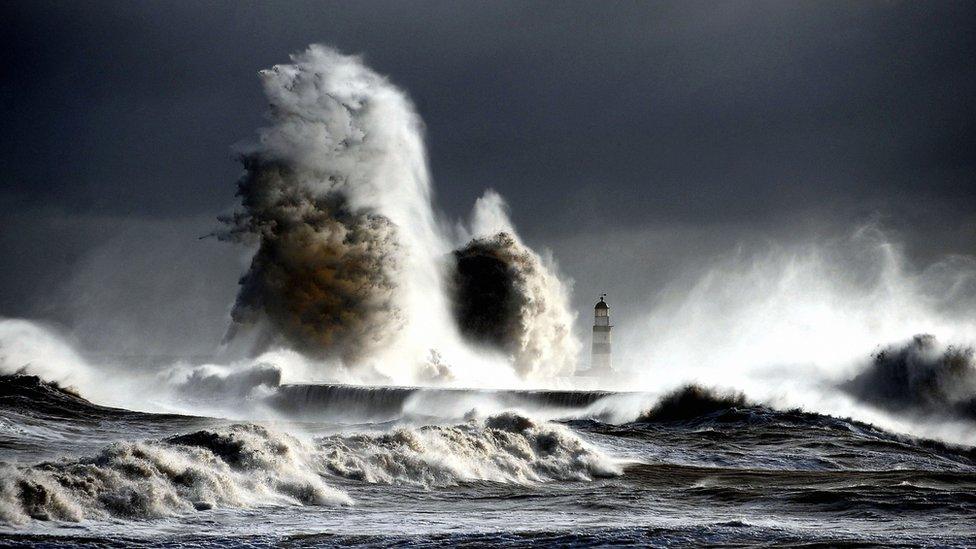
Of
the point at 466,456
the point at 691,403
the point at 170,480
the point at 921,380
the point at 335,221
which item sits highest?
the point at 335,221

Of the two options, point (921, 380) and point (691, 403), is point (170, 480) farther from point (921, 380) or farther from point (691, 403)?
point (921, 380)

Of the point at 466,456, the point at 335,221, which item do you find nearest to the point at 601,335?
the point at 335,221

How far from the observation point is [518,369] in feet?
137

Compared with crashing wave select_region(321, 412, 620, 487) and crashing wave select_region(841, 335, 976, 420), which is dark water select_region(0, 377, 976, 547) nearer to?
crashing wave select_region(321, 412, 620, 487)

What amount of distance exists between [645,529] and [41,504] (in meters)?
4.95

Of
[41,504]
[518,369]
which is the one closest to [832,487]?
[41,504]

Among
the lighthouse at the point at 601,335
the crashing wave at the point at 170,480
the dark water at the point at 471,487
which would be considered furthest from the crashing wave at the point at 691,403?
the lighthouse at the point at 601,335

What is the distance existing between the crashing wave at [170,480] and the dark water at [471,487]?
0.9 inches

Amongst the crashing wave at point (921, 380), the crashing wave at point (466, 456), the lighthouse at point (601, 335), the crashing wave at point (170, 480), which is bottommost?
the crashing wave at point (170, 480)

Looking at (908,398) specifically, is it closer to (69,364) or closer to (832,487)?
(832,487)

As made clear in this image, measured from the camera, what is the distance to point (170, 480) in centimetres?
959

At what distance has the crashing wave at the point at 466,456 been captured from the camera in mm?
12133

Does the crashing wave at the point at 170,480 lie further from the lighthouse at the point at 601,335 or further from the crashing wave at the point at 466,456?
the lighthouse at the point at 601,335

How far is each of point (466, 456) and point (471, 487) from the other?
1367 millimetres
